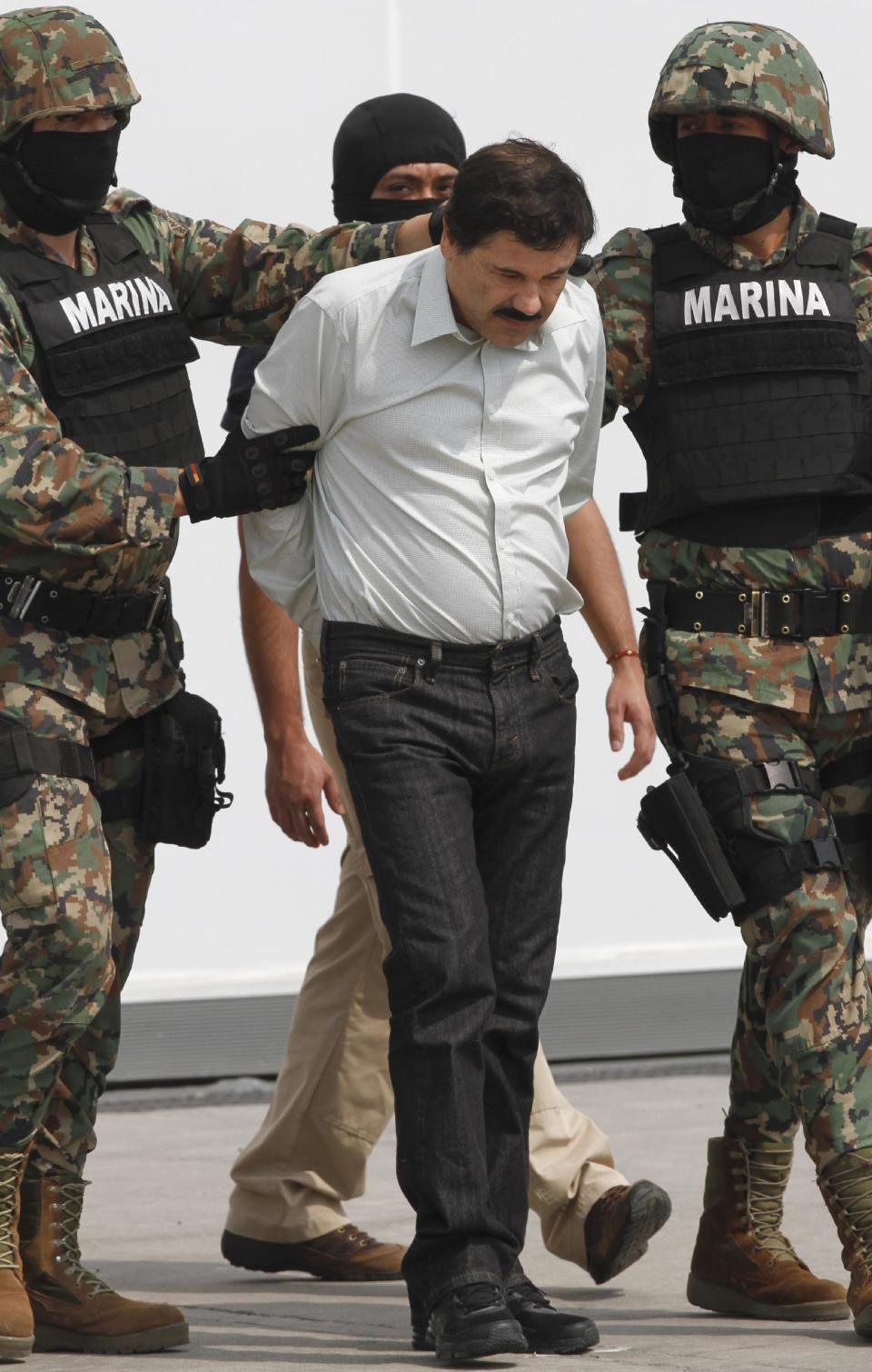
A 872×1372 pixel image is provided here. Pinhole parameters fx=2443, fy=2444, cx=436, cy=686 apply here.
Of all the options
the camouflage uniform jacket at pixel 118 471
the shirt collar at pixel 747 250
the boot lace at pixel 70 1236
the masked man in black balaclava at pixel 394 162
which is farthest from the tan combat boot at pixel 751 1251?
the masked man in black balaclava at pixel 394 162

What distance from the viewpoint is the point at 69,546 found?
3836 millimetres

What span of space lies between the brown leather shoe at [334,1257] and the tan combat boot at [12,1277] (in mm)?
896

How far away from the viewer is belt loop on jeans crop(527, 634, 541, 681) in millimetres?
3965

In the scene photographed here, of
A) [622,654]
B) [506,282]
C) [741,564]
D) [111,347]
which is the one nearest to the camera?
[506,282]

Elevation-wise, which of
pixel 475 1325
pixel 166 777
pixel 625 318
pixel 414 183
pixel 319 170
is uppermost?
pixel 319 170

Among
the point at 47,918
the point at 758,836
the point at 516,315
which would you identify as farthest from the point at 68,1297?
the point at 516,315

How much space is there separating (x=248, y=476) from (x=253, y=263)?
512 mm

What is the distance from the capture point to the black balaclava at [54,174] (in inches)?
157

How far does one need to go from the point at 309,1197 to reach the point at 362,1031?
0.34 metres

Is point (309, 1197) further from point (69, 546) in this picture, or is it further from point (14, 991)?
point (69, 546)

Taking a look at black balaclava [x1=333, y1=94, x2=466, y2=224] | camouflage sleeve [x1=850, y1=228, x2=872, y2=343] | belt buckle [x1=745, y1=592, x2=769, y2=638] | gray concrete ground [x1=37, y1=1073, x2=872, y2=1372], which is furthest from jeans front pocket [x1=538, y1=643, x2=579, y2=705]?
black balaclava [x1=333, y1=94, x2=466, y2=224]

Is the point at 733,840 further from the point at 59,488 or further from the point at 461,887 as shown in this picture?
the point at 59,488

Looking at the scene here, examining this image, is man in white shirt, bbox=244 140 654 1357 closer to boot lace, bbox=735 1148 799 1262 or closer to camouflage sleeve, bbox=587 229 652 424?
camouflage sleeve, bbox=587 229 652 424

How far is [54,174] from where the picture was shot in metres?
3.99
